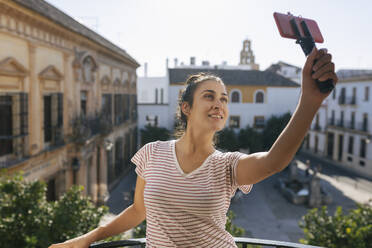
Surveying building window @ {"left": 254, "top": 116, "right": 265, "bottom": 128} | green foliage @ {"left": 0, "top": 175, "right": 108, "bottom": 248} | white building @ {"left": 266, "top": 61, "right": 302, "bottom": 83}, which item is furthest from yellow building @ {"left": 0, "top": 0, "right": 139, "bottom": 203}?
white building @ {"left": 266, "top": 61, "right": 302, "bottom": 83}

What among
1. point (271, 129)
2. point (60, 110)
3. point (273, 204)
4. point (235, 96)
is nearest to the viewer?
point (60, 110)

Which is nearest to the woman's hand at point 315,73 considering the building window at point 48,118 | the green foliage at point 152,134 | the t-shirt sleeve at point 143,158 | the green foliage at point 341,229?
the t-shirt sleeve at point 143,158

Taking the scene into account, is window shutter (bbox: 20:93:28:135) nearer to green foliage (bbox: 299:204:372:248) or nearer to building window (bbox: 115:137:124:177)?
green foliage (bbox: 299:204:372:248)

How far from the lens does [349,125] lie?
29.1 m

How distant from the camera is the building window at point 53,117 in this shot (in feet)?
34.9

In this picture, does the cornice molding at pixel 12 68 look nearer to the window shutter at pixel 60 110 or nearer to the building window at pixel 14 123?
the building window at pixel 14 123

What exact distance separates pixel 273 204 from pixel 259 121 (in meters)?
14.3

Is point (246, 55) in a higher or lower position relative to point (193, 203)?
higher

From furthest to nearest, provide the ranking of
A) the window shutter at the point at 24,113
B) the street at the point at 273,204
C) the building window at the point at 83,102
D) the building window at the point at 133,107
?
1. the building window at the point at 133,107
2. the street at the point at 273,204
3. the building window at the point at 83,102
4. the window shutter at the point at 24,113

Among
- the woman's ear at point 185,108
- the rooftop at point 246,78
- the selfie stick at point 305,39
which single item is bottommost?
the woman's ear at point 185,108

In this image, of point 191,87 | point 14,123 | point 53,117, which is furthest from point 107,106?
point 191,87

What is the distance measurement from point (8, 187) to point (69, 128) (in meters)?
7.88

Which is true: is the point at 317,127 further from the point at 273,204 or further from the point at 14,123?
the point at 14,123

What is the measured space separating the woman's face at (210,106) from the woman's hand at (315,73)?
24.3 inches
